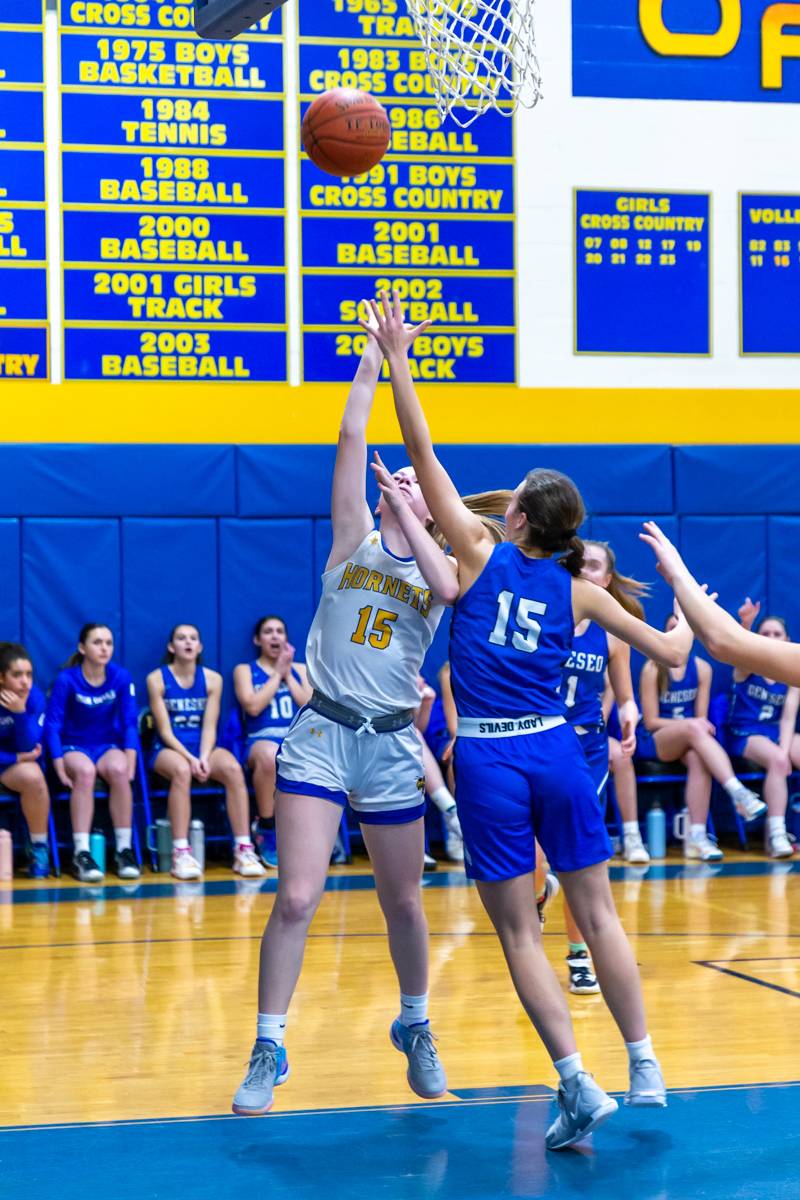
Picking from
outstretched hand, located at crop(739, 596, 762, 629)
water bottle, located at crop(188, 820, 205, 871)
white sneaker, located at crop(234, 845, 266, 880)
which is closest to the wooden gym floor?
white sneaker, located at crop(234, 845, 266, 880)

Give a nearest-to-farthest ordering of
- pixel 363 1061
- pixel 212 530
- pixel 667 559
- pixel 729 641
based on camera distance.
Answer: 1. pixel 729 641
2. pixel 667 559
3. pixel 363 1061
4. pixel 212 530

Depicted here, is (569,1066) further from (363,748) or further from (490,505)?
(490,505)

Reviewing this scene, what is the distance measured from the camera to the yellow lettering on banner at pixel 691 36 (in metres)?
11.3

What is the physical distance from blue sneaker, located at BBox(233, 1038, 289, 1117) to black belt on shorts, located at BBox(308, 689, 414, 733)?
0.89m

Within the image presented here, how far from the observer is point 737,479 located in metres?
11.3

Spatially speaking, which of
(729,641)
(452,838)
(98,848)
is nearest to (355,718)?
(729,641)

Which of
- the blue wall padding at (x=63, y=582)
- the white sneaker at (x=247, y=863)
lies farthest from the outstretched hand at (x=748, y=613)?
the blue wall padding at (x=63, y=582)

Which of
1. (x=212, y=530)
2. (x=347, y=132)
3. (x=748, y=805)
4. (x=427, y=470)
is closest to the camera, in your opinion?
(x=427, y=470)

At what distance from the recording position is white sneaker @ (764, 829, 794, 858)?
10.1 meters

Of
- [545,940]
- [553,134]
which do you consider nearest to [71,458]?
[553,134]

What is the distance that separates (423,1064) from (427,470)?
1.74 m

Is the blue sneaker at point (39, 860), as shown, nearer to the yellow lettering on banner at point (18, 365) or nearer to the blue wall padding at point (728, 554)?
the yellow lettering on banner at point (18, 365)

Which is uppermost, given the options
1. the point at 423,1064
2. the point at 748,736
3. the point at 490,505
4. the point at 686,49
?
the point at 686,49

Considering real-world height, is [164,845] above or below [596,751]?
below
